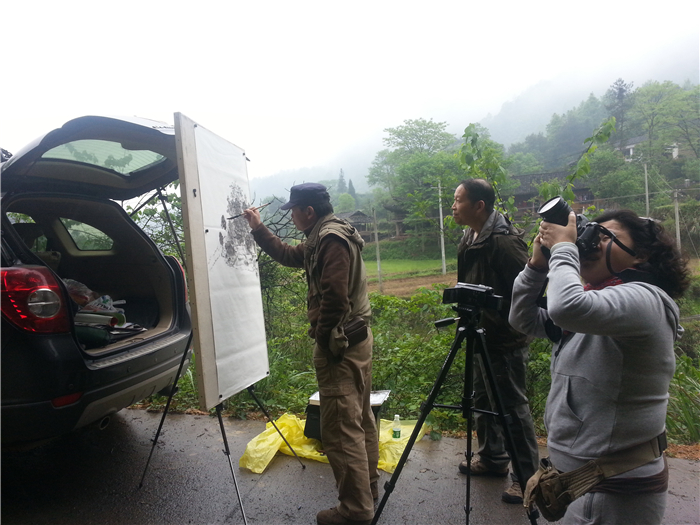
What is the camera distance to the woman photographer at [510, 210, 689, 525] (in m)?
1.28

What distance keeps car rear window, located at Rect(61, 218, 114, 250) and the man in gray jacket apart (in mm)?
3023

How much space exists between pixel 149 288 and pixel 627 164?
25553 millimetres

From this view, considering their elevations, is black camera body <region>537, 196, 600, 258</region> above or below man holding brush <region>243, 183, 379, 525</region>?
above

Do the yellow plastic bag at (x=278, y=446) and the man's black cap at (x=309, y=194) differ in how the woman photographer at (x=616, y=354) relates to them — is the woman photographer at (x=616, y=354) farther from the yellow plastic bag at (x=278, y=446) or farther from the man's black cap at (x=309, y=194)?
the yellow plastic bag at (x=278, y=446)

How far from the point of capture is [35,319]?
2.15m

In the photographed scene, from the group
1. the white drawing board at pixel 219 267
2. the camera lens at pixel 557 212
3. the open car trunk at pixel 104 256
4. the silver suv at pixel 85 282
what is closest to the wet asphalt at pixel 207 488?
the silver suv at pixel 85 282

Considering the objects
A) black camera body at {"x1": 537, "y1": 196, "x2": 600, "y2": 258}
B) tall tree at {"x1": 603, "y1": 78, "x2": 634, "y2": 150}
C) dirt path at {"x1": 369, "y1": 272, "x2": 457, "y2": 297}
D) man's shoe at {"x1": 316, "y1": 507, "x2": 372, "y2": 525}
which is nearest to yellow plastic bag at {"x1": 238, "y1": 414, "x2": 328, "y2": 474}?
man's shoe at {"x1": 316, "y1": 507, "x2": 372, "y2": 525}

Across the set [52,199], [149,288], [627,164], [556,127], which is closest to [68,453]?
[149,288]

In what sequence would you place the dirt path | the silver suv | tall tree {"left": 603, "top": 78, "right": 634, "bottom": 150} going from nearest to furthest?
the silver suv, the dirt path, tall tree {"left": 603, "top": 78, "right": 634, "bottom": 150}

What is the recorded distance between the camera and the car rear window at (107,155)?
9.04ft

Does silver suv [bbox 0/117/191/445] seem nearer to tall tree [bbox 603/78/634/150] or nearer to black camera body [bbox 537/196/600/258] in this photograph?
black camera body [bbox 537/196/600/258]

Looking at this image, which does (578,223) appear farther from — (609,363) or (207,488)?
(207,488)

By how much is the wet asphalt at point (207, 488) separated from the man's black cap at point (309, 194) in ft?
5.76

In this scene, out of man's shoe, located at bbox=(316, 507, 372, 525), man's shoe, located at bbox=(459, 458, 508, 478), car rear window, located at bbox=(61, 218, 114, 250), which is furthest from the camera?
car rear window, located at bbox=(61, 218, 114, 250)
